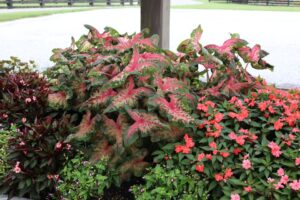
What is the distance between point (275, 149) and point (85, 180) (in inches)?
42.0

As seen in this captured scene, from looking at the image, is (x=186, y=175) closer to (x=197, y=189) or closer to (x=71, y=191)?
(x=197, y=189)

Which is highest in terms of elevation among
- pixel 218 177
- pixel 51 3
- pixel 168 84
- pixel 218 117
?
pixel 168 84

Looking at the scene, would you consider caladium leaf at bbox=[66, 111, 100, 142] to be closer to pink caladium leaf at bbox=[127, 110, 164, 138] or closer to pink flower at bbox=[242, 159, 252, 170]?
pink caladium leaf at bbox=[127, 110, 164, 138]

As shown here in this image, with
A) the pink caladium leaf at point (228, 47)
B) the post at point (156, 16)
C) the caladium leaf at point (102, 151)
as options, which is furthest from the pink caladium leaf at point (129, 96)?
the post at point (156, 16)

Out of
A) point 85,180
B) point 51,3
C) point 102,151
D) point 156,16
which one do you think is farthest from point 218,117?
point 51,3

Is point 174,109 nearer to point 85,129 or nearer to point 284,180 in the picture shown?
point 85,129

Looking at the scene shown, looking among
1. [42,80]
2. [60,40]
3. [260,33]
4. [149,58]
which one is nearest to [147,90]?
[149,58]

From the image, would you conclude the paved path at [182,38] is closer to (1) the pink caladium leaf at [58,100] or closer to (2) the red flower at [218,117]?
(2) the red flower at [218,117]

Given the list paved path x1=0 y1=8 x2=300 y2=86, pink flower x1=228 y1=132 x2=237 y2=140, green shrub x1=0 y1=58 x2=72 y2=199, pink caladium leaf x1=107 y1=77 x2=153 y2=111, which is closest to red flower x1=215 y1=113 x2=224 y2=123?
pink flower x1=228 y1=132 x2=237 y2=140

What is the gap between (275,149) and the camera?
2.50 metres

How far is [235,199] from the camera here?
241 centimetres

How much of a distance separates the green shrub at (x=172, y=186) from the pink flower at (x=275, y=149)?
0.40m

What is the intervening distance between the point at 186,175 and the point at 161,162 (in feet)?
0.61

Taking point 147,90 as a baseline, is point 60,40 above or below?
below
